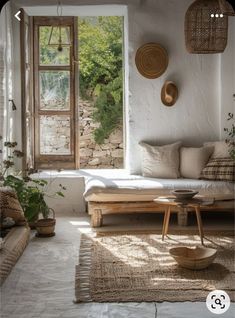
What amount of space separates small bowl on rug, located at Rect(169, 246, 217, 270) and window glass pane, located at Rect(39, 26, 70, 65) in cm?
369

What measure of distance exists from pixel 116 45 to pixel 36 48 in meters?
2.20

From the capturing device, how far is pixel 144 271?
169 inches

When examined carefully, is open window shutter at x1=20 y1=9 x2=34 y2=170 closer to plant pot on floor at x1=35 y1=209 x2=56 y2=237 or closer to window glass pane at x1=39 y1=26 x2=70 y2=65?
window glass pane at x1=39 y1=26 x2=70 y2=65

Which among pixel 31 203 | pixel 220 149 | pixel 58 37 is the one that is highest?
pixel 58 37

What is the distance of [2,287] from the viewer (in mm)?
3902

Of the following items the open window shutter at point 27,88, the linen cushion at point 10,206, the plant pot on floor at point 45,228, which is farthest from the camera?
the open window shutter at point 27,88

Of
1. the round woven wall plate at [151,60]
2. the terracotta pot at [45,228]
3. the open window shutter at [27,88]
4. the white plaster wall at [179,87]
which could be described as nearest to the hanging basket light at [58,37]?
the open window shutter at [27,88]

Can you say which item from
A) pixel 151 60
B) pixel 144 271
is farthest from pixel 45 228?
pixel 151 60

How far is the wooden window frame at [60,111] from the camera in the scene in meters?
7.11

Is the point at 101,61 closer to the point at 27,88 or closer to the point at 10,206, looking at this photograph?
the point at 27,88

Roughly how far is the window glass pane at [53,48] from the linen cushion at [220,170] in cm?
243

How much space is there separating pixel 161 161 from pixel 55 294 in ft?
10.3

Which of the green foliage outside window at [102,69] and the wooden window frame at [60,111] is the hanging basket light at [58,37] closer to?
the wooden window frame at [60,111]

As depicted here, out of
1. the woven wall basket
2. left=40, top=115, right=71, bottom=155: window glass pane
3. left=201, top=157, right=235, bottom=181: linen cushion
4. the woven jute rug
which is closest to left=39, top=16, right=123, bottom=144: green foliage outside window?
A: left=40, top=115, right=71, bottom=155: window glass pane
